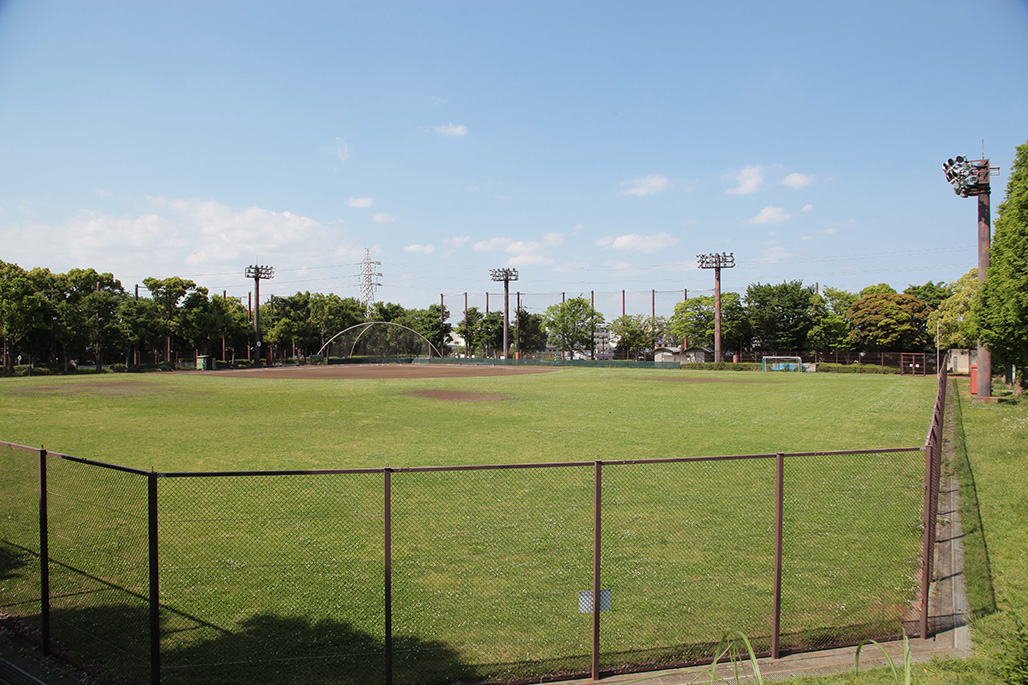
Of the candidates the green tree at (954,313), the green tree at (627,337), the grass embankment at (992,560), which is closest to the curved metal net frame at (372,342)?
the green tree at (627,337)

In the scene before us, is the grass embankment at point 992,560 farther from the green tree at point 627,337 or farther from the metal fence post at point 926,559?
the green tree at point 627,337

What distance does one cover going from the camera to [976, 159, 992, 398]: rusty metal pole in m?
32.5

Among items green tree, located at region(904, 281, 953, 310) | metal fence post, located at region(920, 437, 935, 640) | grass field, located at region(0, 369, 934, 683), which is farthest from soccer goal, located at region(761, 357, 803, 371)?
metal fence post, located at region(920, 437, 935, 640)

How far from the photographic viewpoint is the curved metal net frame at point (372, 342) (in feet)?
332

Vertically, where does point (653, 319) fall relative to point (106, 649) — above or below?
above

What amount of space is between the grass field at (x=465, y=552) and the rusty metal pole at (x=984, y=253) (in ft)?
66.1

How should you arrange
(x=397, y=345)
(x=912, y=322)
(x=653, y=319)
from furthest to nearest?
(x=653, y=319)
(x=397, y=345)
(x=912, y=322)

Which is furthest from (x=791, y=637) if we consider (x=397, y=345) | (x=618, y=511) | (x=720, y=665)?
(x=397, y=345)

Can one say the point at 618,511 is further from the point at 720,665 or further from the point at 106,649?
the point at 106,649

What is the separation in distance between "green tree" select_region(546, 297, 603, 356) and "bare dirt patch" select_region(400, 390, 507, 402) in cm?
7374

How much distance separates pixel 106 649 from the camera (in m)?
5.94

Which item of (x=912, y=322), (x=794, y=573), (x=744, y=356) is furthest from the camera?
(x=744, y=356)

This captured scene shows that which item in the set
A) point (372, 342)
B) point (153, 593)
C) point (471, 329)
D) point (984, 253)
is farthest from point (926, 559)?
point (471, 329)

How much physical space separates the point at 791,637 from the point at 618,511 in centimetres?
421
